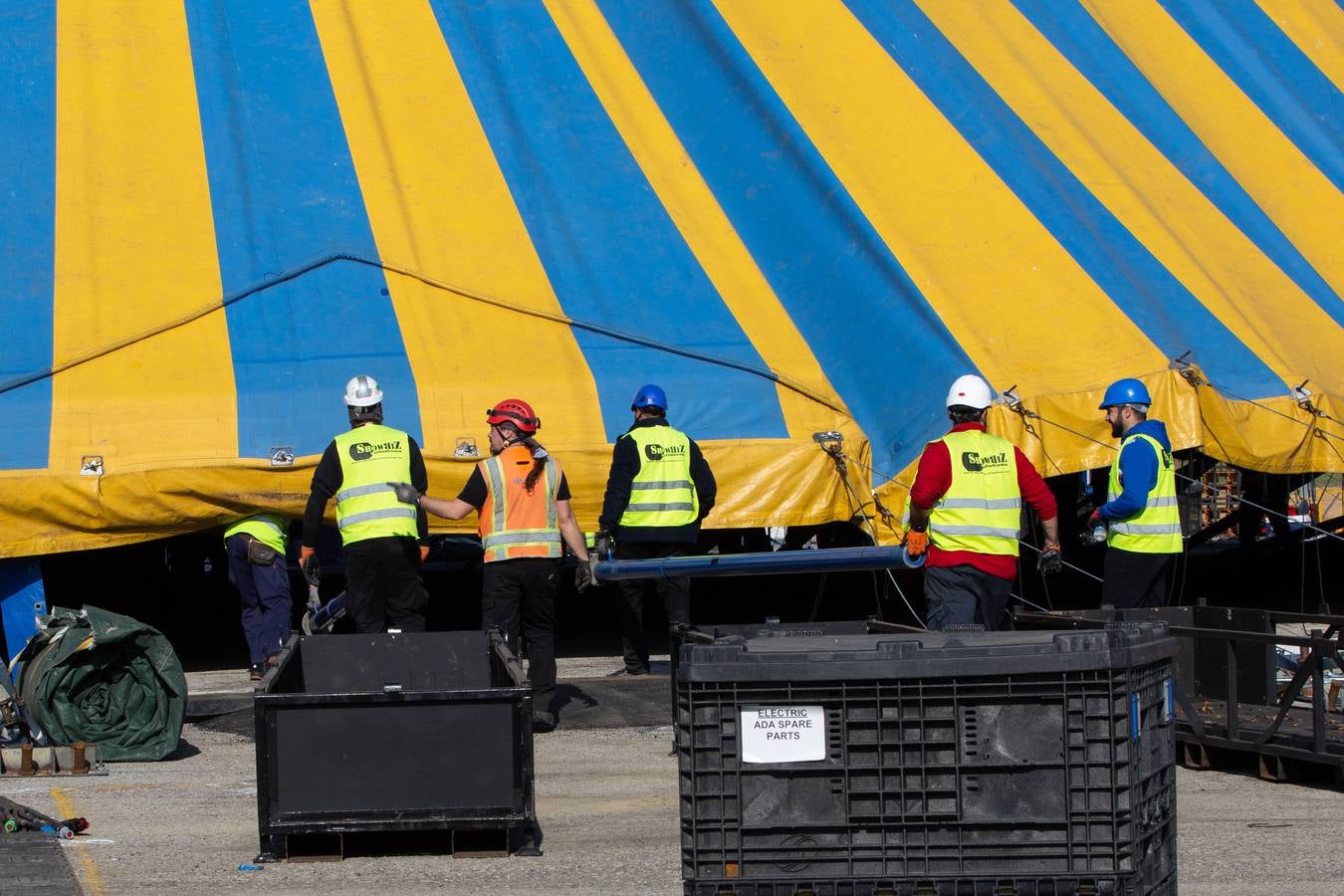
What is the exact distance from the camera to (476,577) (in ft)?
49.2

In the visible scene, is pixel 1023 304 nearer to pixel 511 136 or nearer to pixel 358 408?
pixel 511 136

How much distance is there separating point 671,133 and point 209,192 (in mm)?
2966

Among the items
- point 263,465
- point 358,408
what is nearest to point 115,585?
point 263,465

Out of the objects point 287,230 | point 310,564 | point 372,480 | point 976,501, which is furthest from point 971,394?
point 287,230

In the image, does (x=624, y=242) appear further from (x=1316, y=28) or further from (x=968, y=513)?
(x=1316, y=28)

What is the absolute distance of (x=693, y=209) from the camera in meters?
10.9

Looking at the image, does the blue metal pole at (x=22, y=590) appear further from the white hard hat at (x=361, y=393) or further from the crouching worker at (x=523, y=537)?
the crouching worker at (x=523, y=537)

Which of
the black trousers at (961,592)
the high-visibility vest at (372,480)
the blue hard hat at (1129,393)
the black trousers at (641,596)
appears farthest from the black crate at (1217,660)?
the high-visibility vest at (372,480)

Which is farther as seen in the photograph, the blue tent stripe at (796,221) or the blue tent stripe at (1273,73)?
the blue tent stripe at (1273,73)

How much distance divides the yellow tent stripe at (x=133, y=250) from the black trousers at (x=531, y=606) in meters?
1.85

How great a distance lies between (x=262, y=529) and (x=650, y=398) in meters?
2.12

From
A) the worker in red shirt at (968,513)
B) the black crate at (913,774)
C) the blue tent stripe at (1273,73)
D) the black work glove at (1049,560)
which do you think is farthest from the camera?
the blue tent stripe at (1273,73)

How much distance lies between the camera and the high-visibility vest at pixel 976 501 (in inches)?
269

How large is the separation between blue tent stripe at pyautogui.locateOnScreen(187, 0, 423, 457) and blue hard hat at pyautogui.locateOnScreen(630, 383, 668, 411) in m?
1.19
